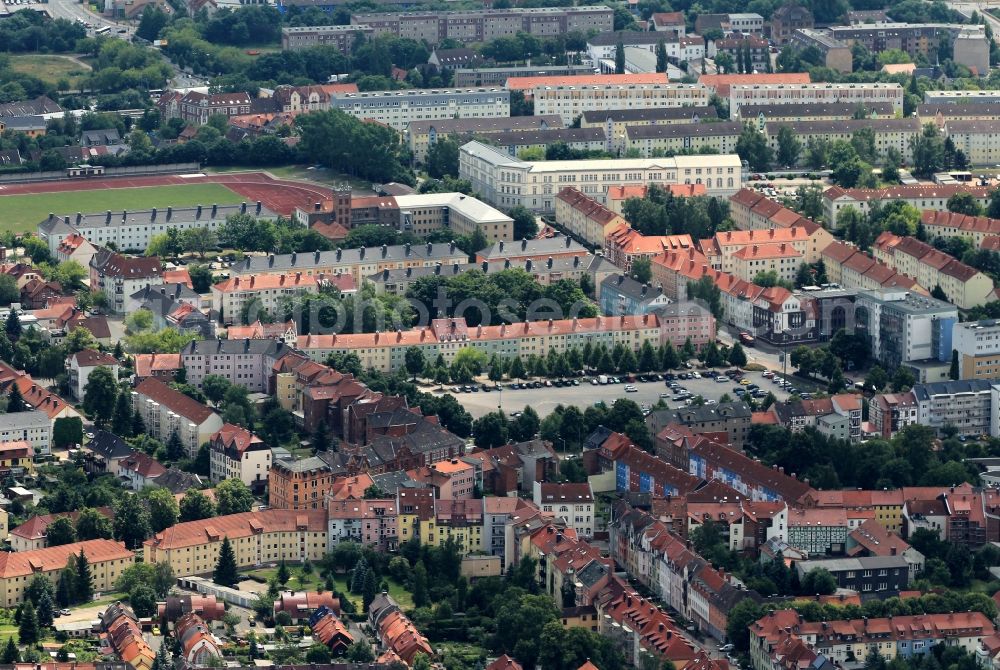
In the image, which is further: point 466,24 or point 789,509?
point 466,24

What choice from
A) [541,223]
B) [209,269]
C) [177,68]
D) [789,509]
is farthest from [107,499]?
[177,68]

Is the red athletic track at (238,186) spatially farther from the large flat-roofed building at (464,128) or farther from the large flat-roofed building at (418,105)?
the large flat-roofed building at (418,105)

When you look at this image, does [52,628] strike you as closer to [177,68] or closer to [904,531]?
[904,531]

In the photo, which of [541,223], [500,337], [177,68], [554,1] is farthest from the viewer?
[554,1]

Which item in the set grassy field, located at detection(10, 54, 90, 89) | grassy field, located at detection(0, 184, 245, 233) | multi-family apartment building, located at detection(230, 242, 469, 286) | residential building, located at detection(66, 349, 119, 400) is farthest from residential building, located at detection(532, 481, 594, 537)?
grassy field, located at detection(10, 54, 90, 89)

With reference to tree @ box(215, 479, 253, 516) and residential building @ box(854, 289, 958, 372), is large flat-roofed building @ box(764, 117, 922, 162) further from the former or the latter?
tree @ box(215, 479, 253, 516)

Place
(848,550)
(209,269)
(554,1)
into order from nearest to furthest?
(848,550) → (209,269) → (554,1)
